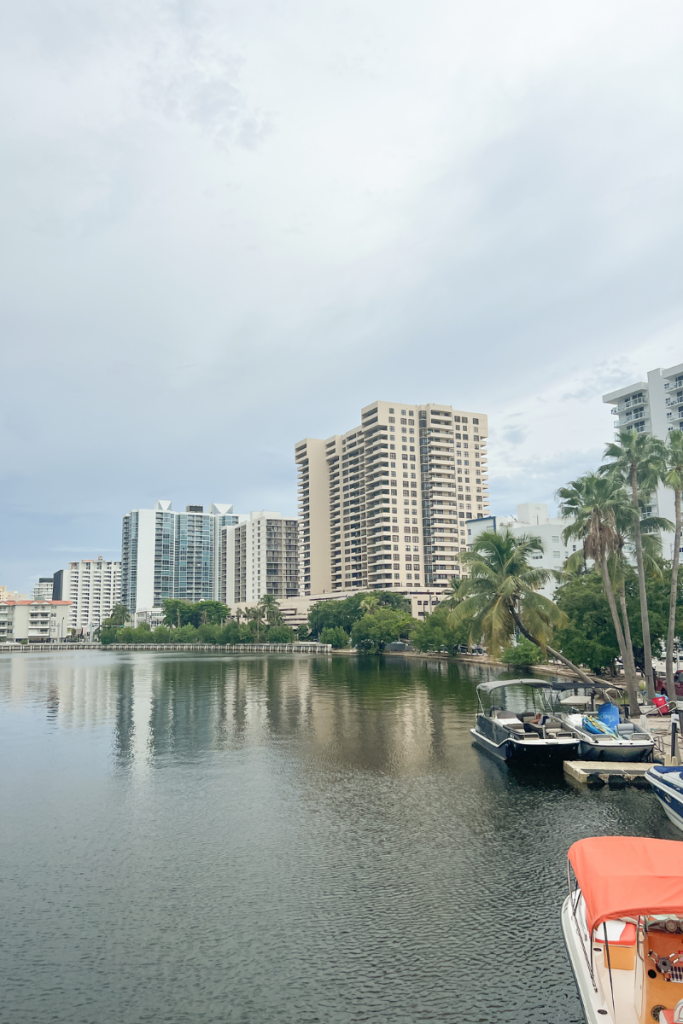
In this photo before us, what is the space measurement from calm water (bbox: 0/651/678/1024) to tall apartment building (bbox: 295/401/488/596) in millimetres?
140643

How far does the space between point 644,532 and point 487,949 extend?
35.5m

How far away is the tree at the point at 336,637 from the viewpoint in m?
→ 150

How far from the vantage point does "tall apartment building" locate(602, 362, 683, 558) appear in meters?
130

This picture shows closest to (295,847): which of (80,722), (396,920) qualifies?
(396,920)

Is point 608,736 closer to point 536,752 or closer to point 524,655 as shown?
point 536,752

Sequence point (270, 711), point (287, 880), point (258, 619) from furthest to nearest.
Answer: point (258, 619), point (270, 711), point (287, 880)

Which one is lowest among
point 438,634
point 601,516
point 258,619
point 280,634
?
point 280,634

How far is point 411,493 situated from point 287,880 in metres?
168

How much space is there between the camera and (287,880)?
1827 centimetres

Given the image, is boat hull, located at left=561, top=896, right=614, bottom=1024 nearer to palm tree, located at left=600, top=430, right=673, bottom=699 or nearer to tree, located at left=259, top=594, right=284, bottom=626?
palm tree, located at left=600, top=430, right=673, bottom=699

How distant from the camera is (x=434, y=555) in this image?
181 m

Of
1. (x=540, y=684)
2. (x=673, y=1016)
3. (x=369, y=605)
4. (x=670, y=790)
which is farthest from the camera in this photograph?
(x=369, y=605)

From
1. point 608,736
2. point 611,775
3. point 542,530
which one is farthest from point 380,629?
point 611,775

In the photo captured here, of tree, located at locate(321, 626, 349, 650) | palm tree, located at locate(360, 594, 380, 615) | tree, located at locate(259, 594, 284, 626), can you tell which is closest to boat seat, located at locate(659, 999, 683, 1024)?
tree, located at locate(321, 626, 349, 650)
